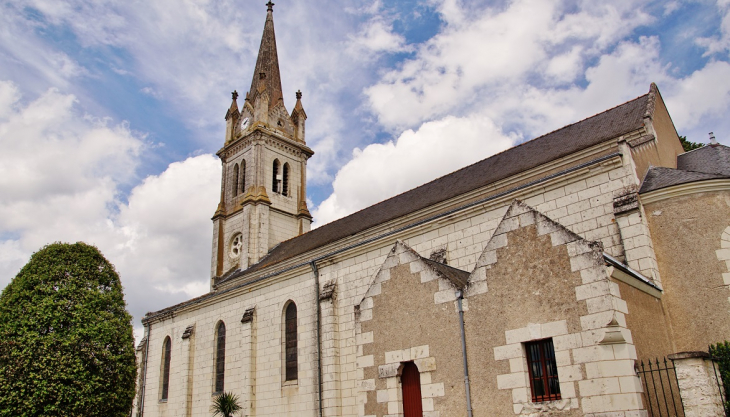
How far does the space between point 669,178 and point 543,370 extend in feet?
23.5

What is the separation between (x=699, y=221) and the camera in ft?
39.3

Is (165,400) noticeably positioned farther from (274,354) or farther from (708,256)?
(708,256)

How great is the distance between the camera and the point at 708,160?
14.7m

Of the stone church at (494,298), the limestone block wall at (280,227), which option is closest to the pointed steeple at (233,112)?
the limestone block wall at (280,227)

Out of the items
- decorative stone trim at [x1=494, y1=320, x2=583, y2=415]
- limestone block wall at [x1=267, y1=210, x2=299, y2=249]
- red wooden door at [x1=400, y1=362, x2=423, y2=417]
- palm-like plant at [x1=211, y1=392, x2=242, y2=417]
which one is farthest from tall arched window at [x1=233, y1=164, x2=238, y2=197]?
decorative stone trim at [x1=494, y1=320, x2=583, y2=415]

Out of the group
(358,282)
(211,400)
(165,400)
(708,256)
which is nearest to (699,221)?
(708,256)

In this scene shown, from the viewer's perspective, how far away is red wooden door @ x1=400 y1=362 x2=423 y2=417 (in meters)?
9.39

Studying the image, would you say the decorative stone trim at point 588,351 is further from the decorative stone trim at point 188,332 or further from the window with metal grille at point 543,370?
the decorative stone trim at point 188,332

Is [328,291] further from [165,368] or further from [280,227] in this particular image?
[280,227]

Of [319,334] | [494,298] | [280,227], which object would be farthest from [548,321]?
[280,227]

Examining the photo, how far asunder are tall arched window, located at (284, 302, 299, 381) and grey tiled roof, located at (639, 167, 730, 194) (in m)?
12.2

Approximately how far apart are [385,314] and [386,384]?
1.22m

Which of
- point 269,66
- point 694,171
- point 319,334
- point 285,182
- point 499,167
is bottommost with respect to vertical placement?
point 319,334

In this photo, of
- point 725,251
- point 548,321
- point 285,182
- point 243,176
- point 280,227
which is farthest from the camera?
point 285,182
